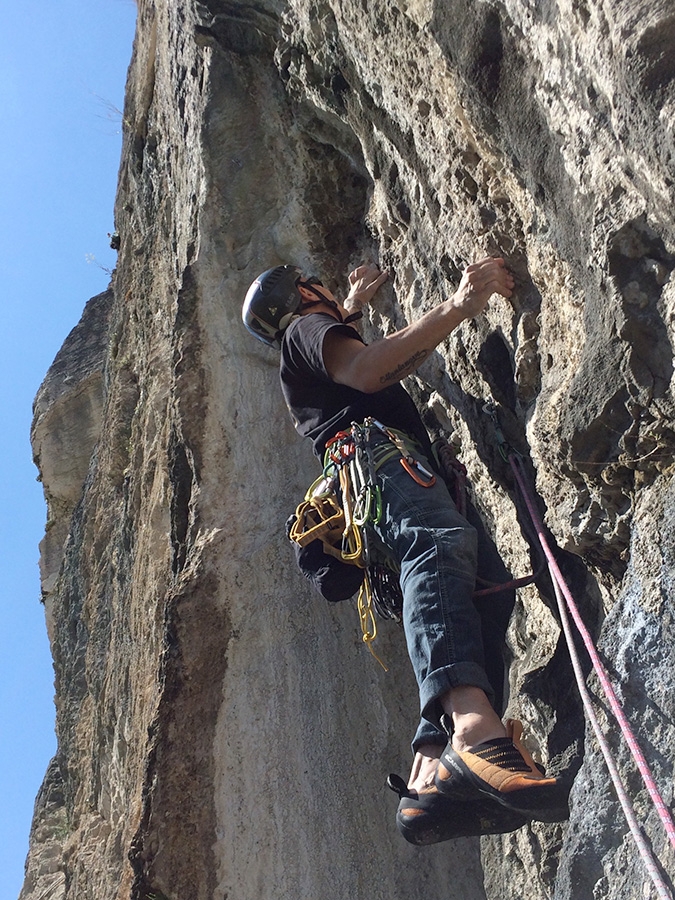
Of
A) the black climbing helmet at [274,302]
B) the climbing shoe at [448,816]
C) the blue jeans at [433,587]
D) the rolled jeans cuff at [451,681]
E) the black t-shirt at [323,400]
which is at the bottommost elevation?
the climbing shoe at [448,816]

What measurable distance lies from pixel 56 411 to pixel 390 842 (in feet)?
25.9

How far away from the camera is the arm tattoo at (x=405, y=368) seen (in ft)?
12.0

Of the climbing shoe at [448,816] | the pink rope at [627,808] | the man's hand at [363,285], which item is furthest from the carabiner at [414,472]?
the man's hand at [363,285]

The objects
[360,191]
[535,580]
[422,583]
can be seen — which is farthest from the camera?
[360,191]

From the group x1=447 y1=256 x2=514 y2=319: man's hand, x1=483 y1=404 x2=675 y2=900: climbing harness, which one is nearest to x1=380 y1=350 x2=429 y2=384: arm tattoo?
x1=447 y1=256 x2=514 y2=319: man's hand

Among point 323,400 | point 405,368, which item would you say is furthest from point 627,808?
point 323,400

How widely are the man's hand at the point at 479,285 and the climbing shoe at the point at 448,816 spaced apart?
1719 mm

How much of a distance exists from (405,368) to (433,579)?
846 mm

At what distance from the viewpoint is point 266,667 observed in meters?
5.01

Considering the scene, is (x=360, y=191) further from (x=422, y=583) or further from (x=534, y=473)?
(x=422, y=583)

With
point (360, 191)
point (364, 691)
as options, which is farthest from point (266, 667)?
point (360, 191)

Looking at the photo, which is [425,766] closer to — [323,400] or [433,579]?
[433,579]

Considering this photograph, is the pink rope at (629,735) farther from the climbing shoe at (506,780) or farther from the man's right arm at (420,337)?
the man's right arm at (420,337)

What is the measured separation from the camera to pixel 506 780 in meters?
2.92
